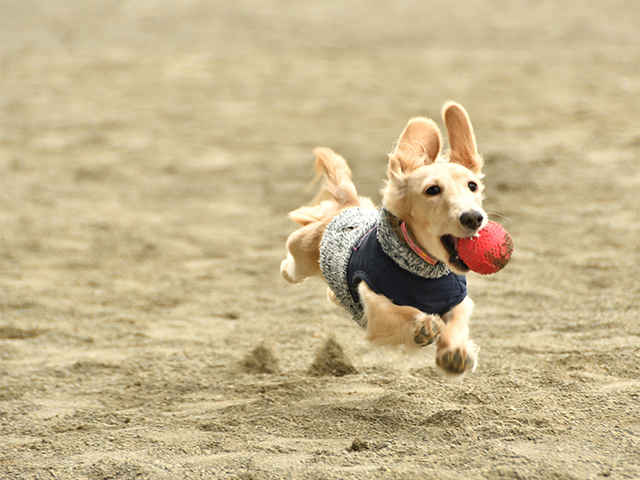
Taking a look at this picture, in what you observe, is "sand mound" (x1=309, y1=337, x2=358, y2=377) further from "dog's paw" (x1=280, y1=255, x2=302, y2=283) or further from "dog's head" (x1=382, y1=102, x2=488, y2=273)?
"dog's head" (x1=382, y1=102, x2=488, y2=273)

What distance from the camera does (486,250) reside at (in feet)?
10.2

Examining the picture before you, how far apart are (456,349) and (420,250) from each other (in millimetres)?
396

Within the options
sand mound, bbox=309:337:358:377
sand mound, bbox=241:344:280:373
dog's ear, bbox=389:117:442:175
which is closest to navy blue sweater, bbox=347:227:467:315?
dog's ear, bbox=389:117:442:175

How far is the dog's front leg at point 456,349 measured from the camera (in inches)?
129

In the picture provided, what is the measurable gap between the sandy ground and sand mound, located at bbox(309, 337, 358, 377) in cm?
9

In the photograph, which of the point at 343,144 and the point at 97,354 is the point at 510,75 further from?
the point at 97,354

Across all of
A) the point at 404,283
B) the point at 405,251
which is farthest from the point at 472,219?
the point at 404,283

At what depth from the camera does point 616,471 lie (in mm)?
3094

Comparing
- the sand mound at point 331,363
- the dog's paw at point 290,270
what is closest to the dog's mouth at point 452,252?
the dog's paw at point 290,270

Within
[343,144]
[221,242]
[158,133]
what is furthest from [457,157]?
[158,133]

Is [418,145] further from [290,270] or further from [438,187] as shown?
[290,270]

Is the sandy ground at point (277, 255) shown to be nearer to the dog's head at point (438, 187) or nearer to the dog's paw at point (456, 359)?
the dog's head at point (438, 187)

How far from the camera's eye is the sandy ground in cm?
360

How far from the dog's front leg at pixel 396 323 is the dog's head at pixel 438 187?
252 mm
